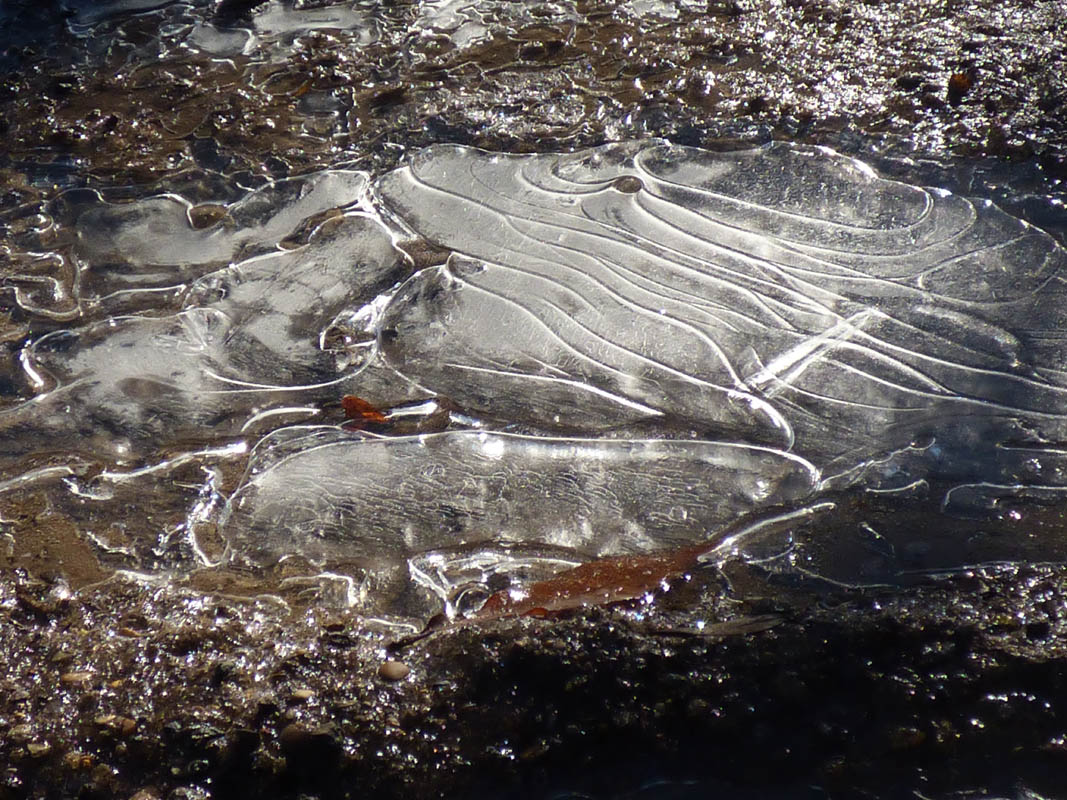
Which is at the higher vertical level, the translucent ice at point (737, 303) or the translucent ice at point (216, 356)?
the translucent ice at point (737, 303)

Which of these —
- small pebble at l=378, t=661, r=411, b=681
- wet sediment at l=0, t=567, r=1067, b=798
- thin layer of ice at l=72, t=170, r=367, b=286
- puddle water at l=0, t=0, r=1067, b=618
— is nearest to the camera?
wet sediment at l=0, t=567, r=1067, b=798

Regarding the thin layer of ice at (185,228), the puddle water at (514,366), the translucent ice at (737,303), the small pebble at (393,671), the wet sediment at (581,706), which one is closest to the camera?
the wet sediment at (581,706)

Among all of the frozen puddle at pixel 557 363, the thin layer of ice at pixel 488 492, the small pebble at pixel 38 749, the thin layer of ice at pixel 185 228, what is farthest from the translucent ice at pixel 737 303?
the small pebble at pixel 38 749

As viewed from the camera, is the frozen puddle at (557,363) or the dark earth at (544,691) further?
the frozen puddle at (557,363)

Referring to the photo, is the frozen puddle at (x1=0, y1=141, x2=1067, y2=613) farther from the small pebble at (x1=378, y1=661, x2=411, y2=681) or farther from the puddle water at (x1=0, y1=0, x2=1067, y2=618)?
the small pebble at (x1=378, y1=661, x2=411, y2=681)

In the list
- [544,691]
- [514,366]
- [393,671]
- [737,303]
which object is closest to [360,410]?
[514,366]

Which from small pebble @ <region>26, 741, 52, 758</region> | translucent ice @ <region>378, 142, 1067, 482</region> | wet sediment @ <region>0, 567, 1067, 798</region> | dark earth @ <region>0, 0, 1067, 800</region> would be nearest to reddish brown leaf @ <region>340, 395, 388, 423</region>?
translucent ice @ <region>378, 142, 1067, 482</region>

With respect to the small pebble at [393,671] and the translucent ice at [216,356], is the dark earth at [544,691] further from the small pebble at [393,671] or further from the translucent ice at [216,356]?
→ the translucent ice at [216,356]

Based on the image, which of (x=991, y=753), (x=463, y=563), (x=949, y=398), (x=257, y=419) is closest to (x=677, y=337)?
(x=949, y=398)

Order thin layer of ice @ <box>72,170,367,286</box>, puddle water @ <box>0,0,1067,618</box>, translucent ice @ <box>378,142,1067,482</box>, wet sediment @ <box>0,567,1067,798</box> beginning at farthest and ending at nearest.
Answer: thin layer of ice @ <box>72,170,367,286</box> → translucent ice @ <box>378,142,1067,482</box> → puddle water @ <box>0,0,1067,618</box> → wet sediment @ <box>0,567,1067,798</box>
